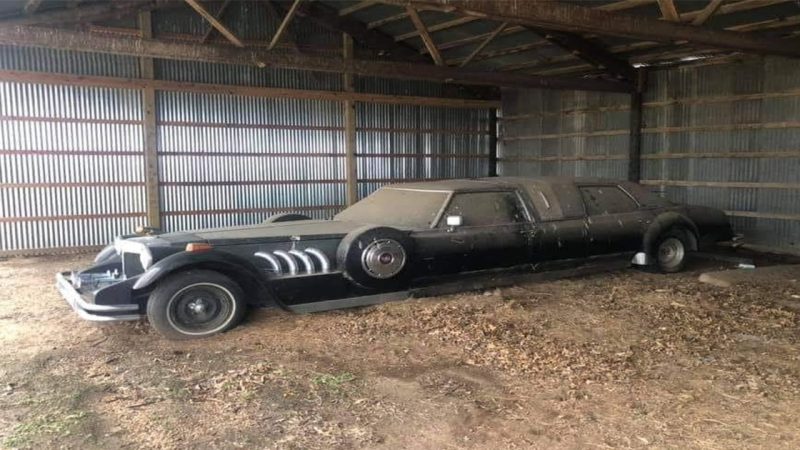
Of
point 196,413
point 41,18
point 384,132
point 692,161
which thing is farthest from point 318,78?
point 196,413

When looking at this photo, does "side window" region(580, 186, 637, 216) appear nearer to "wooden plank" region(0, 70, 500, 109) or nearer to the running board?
the running board

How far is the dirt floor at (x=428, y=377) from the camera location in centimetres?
321

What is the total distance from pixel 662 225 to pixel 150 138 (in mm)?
8725

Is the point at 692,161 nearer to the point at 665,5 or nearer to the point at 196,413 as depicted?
the point at 665,5

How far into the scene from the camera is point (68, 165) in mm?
10297

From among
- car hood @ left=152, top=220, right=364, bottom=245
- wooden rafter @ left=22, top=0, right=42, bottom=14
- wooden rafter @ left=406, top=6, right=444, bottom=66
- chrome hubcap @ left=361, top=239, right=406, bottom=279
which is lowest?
chrome hubcap @ left=361, top=239, right=406, bottom=279

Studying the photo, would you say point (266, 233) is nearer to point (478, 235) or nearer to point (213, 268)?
point (213, 268)

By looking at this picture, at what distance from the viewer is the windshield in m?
6.09

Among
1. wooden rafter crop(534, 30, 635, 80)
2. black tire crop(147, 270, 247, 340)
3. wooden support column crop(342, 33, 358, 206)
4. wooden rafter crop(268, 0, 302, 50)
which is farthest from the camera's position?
wooden support column crop(342, 33, 358, 206)

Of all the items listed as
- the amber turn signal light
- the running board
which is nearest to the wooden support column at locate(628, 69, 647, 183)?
the running board

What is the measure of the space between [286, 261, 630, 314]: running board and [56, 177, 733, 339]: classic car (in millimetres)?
22

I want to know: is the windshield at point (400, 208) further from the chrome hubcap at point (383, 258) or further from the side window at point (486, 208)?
the chrome hubcap at point (383, 258)

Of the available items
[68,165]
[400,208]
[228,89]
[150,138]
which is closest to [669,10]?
[400,208]

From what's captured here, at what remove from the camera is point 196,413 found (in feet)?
11.4
